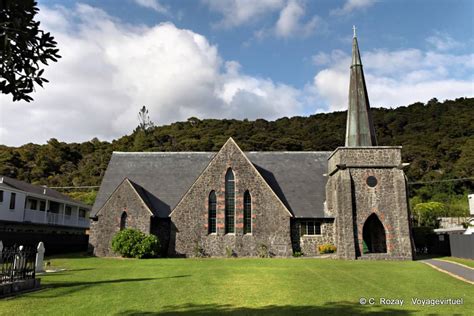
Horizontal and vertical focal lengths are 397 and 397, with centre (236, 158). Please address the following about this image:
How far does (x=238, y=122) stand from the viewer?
328 ft

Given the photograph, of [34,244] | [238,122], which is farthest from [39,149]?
[34,244]

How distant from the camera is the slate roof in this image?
3170 centimetres

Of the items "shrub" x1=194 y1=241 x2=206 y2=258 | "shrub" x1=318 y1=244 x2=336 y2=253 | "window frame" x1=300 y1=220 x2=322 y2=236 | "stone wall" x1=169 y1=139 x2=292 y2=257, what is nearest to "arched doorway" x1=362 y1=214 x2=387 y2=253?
"shrub" x1=318 y1=244 x2=336 y2=253

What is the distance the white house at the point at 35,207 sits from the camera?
32.6 meters

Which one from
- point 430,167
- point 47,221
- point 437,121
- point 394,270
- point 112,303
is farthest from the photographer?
point 437,121

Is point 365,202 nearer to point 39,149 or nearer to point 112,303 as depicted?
point 112,303

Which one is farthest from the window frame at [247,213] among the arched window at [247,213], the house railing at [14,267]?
the house railing at [14,267]

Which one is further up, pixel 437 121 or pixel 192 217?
pixel 437 121

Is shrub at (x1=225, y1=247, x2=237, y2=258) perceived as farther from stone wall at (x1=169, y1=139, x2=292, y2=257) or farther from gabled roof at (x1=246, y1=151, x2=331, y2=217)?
gabled roof at (x1=246, y1=151, x2=331, y2=217)

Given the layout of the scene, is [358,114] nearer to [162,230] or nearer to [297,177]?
[297,177]

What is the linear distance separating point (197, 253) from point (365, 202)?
12.9 metres

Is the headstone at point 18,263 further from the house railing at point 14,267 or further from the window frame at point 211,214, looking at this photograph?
the window frame at point 211,214

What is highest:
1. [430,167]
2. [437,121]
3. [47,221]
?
[437,121]

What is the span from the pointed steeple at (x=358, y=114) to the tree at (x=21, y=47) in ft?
87.7
